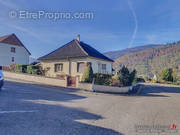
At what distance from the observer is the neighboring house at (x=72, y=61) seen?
55.6 feet

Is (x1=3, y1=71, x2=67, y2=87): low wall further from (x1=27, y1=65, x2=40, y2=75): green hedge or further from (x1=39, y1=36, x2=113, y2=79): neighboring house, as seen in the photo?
(x1=39, y1=36, x2=113, y2=79): neighboring house

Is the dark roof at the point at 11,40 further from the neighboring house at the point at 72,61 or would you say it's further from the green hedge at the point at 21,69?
the neighboring house at the point at 72,61

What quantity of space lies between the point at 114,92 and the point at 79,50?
894 cm

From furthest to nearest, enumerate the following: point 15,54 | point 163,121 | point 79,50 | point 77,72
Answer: point 15,54 → point 79,50 → point 77,72 → point 163,121

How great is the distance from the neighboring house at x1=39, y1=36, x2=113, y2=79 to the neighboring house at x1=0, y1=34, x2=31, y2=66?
1585 cm

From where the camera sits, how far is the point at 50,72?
19.1 m

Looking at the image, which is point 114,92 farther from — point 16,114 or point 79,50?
point 16,114

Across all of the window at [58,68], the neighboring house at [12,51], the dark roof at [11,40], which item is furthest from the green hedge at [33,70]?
the dark roof at [11,40]

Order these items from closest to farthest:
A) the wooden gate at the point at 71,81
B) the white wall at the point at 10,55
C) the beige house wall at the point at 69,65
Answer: the wooden gate at the point at 71,81 < the beige house wall at the point at 69,65 < the white wall at the point at 10,55

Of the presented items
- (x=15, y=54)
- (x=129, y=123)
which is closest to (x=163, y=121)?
(x=129, y=123)

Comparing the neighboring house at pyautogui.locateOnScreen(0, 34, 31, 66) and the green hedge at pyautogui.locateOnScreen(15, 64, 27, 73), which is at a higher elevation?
the neighboring house at pyautogui.locateOnScreen(0, 34, 31, 66)

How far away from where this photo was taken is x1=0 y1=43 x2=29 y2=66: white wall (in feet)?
93.6

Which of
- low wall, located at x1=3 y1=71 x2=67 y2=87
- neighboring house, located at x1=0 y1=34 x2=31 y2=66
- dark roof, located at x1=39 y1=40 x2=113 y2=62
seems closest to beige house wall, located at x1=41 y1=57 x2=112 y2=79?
dark roof, located at x1=39 y1=40 x2=113 y2=62

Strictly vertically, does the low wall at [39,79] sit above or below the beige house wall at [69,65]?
below
